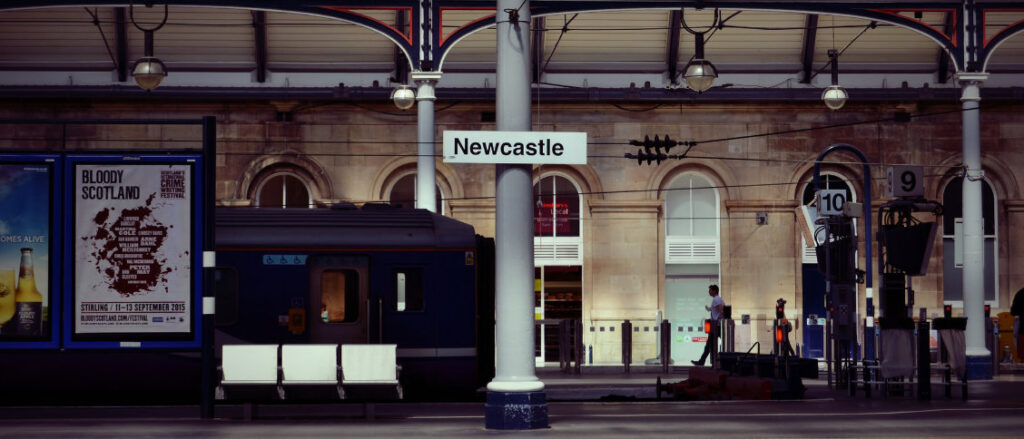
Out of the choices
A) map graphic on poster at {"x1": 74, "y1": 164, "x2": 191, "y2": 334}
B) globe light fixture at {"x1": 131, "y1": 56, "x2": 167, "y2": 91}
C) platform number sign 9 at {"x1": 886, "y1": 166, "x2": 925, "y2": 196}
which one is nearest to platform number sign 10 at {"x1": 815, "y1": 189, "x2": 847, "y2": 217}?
platform number sign 9 at {"x1": 886, "y1": 166, "x2": 925, "y2": 196}

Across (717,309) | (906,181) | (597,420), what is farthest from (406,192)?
(597,420)

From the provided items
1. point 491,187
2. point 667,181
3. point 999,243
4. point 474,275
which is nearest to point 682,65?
point 667,181

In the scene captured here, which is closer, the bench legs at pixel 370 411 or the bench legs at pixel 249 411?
the bench legs at pixel 249 411

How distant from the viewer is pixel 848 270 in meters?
21.1

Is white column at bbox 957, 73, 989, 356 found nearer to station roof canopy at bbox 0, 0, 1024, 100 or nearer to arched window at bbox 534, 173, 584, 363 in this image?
station roof canopy at bbox 0, 0, 1024, 100

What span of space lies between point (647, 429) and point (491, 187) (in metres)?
17.6

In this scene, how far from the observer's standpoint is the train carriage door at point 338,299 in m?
20.4

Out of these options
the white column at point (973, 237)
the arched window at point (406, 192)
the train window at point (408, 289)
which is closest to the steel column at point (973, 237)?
the white column at point (973, 237)

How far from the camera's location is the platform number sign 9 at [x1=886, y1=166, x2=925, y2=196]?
20516mm

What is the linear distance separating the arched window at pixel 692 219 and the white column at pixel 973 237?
8044 millimetres

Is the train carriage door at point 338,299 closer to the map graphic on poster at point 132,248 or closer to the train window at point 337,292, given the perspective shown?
the train window at point 337,292

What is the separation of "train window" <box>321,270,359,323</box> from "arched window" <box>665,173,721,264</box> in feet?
43.8

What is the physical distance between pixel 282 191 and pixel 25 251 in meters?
16.6

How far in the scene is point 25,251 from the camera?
15406 mm
